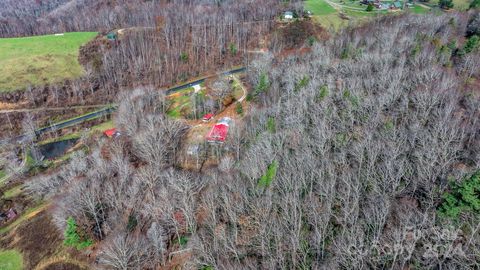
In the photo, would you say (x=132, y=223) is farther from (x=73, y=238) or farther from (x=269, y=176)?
(x=269, y=176)

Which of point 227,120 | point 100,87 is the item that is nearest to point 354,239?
point 227,120

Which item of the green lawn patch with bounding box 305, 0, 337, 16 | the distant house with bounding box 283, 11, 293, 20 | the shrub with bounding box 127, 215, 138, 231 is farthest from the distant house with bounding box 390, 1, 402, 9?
the shrub with bounding box 127, 215, 138, 231

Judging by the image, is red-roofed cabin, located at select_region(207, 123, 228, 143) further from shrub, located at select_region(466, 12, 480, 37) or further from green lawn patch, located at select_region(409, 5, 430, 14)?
green lawn patch, located at select_region(409, 5, 430, 14)

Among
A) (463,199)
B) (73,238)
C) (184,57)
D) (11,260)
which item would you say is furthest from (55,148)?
(463,199)

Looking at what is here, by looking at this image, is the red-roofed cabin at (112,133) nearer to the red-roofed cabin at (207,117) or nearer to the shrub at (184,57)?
the red-roofed cabin at (207,117)

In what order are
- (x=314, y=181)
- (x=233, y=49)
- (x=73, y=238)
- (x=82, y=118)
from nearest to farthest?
(x=314, y=181), (x=73, y=238), (x=82, y=118), (x=233, y=49)

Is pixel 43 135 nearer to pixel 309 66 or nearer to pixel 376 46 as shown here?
pixel 309 66

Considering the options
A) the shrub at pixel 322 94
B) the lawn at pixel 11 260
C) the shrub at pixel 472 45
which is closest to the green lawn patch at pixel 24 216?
the lawn at pixel 11 260
